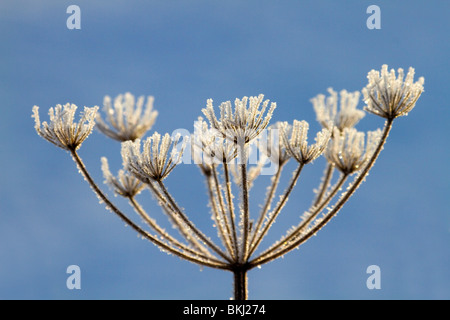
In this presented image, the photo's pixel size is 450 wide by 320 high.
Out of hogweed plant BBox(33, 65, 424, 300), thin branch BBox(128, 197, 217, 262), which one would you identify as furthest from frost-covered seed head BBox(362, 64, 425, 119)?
thin branch BBox(128, 197, 217, 262)

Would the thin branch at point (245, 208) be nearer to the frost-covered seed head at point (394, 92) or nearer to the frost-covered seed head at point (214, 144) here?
the frost-covered seed head at point (214, 144)

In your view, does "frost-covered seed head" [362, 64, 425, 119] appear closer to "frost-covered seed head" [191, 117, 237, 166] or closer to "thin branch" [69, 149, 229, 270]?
"frost-covered seed head" [191, 117, 237, 166]

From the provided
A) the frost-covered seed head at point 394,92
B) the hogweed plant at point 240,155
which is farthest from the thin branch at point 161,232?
the frost-covered seed head at point 394,92

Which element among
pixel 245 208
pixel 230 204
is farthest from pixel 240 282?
pixel 245 208

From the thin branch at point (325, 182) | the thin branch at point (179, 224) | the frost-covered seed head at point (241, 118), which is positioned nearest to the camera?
the frost-covered seed head at point (241, 118)

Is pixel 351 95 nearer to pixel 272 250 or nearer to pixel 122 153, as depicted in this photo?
pixel 272 250
